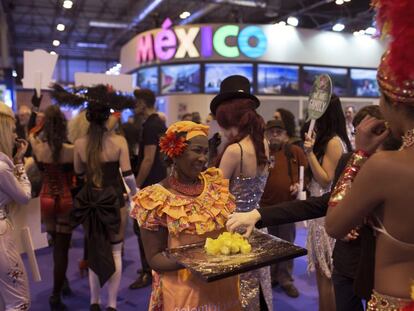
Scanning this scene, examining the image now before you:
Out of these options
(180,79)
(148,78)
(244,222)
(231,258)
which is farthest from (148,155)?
(148,78)

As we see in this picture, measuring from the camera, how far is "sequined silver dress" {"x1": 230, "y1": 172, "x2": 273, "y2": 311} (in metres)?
2.53

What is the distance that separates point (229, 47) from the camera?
32.6 ft

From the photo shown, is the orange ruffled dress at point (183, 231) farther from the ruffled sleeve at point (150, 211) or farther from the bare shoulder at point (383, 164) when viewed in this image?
the bare shoulder at point (383, 164)

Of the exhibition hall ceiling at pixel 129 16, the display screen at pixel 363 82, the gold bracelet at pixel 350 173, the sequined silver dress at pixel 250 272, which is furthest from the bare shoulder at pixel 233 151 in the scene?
the display screen at pixel 363 82

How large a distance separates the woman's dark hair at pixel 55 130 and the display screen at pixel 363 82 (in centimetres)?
940

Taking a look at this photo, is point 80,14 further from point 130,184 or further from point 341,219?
point 341,219

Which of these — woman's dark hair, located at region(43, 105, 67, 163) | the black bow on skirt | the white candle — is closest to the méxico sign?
the white candle

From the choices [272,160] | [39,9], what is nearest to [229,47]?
[272,160]

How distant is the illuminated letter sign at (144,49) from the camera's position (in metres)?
10.8

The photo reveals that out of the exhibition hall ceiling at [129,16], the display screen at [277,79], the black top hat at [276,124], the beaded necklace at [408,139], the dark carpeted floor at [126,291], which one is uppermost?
the exhibition hall ceiling at [129,16]

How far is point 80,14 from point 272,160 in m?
12.6

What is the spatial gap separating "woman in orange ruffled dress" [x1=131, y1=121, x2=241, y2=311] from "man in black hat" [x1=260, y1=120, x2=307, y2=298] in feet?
6.71

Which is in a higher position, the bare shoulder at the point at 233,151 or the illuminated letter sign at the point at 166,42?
the illuminated letter sign at the point at 166,42

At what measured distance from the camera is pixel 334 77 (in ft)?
36.6
